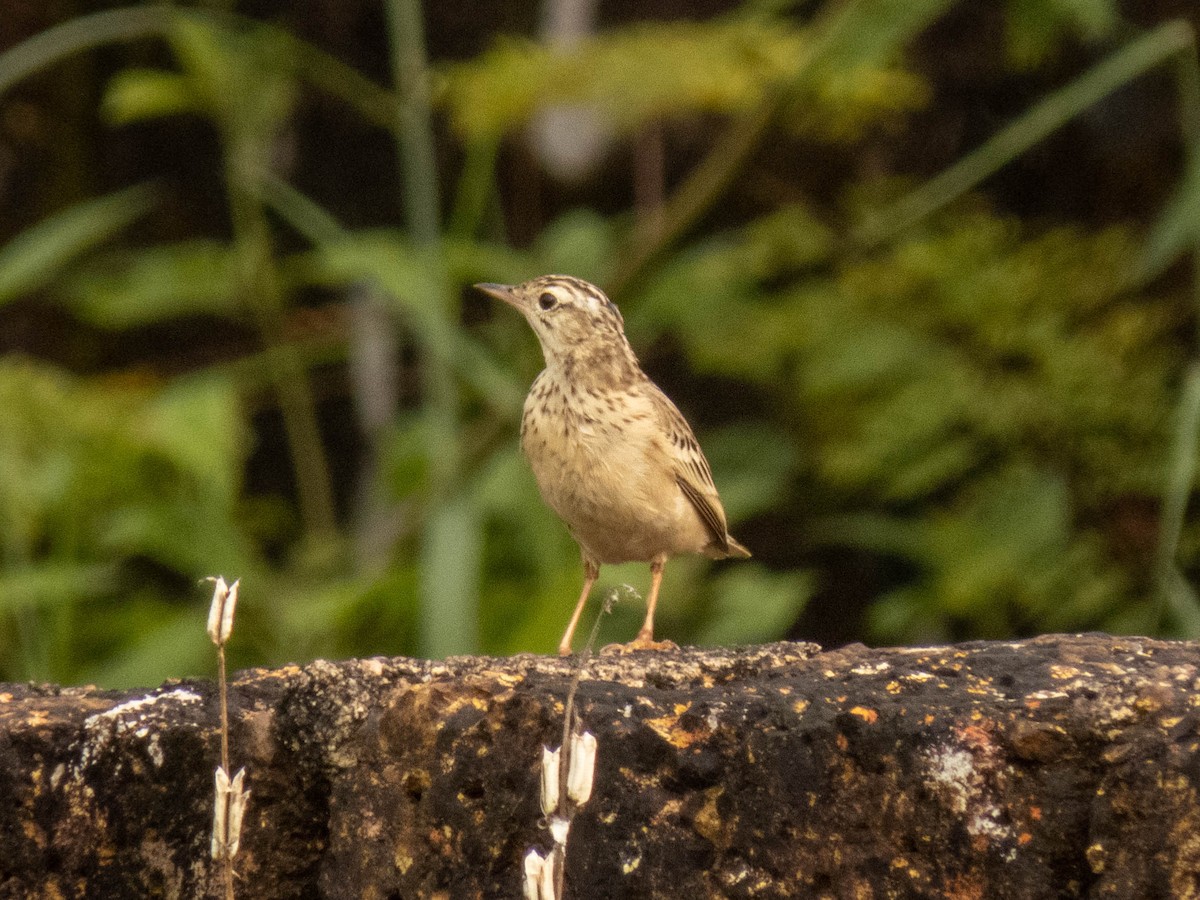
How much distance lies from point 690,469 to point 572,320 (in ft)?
1.94

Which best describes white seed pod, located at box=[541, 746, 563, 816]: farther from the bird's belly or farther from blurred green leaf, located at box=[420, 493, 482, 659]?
blurred green leaf, located at box=[420, 493, 482, 659]

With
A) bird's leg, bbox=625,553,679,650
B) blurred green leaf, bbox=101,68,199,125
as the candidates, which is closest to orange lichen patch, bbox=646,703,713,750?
bird's leg, bbox=625,553,679,650

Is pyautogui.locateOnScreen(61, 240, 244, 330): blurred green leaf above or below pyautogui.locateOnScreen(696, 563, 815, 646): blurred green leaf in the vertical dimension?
above

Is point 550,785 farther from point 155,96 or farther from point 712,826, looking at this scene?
point 155,96

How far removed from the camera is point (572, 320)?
5043 mm

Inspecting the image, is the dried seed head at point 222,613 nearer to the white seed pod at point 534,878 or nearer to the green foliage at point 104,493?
the white seed pod at point 534,878

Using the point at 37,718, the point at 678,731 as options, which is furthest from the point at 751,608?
the point at 37,718

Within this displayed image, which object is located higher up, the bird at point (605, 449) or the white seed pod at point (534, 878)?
the bird at point (605, 449)

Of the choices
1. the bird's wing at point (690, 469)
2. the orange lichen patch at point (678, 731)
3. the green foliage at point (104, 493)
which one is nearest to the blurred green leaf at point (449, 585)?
the bird's wing at point (690, 469)

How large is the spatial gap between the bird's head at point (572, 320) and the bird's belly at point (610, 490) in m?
0.37

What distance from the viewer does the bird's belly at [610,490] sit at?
451 centimetres

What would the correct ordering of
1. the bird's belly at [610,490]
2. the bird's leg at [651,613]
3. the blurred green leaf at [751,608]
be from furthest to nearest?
the blurred green leaf at [751,608] → the bird's belly at [610,490] → the bird's leg at [651,613]

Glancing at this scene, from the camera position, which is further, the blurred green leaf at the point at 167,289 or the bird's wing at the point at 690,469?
the blurred green leaf at the point at 167,289

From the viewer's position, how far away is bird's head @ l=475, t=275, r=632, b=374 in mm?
4957
